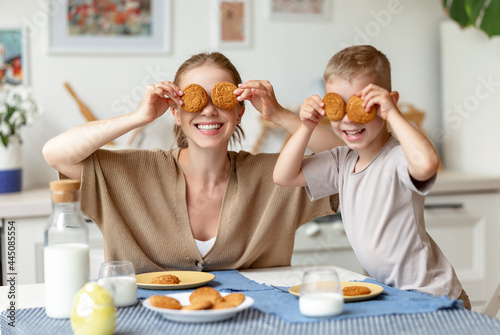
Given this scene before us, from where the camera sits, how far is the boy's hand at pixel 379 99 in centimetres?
140

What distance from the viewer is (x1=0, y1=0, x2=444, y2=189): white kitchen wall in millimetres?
2998

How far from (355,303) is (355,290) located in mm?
34

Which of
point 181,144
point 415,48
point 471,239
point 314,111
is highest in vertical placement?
point 415,48

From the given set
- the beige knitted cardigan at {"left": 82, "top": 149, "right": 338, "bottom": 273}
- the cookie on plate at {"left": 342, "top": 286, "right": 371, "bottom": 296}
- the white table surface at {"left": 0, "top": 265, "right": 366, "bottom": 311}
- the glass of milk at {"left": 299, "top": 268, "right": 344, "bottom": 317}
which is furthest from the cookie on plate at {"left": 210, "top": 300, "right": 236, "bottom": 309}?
the beige knitted cardigan at {"left": 82, "top": 149, "right": 338, "bottom": 273}

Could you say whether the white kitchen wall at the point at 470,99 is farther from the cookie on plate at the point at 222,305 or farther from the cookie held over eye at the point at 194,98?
the cookie on plate at the point at 222,305

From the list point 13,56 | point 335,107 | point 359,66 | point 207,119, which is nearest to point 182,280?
point 207,119

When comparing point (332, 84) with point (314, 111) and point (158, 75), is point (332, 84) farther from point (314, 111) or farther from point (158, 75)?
point (158, 75)

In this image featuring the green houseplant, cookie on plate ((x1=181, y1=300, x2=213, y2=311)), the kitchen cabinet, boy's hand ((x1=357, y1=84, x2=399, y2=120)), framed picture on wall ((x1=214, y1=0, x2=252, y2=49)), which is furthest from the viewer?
framed picture on wall ((x1=214, y1=0, x2=252, y2=49))

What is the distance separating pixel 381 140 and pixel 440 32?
2.12m

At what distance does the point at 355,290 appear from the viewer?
130cm

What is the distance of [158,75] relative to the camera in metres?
3.10

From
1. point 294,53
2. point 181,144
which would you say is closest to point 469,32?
point 294,53

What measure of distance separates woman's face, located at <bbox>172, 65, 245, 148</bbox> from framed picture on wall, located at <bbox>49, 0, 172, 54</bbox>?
1.45 m

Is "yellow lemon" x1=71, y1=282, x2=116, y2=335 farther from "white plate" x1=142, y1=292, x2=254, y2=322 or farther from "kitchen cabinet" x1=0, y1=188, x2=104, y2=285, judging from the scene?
"kitchen cabinet" x1=0, y1=188, x2=104, y2=285
